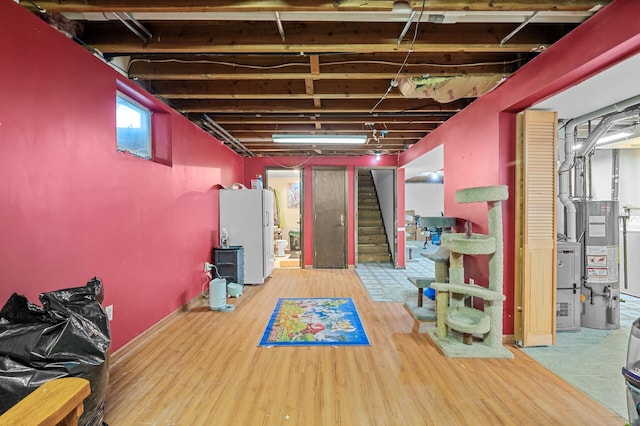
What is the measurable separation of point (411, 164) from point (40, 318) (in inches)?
221

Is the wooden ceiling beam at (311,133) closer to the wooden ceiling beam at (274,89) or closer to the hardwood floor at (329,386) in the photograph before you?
the wooden ceiling beam at (274,89)

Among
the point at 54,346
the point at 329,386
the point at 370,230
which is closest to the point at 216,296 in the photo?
the point at 329,386

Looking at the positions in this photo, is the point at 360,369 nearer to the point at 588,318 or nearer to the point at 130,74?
the point at 588,318

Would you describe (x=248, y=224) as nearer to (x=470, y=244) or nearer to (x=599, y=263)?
(x=470, y=244)

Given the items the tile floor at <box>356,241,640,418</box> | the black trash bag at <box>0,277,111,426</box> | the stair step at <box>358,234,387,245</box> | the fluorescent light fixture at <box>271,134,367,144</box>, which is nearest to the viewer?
the black trash bag at <box>0,277,111,426</box>

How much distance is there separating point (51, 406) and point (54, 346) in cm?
56

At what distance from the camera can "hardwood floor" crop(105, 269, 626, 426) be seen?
1.80 m

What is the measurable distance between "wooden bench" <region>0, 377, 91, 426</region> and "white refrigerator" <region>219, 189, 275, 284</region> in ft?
12.6

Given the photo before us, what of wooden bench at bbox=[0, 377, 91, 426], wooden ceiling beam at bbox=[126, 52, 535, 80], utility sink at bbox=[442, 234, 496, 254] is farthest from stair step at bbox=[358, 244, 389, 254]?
wooden bench at bbox=[0, 377, 91, 426]

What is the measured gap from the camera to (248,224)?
4.84m

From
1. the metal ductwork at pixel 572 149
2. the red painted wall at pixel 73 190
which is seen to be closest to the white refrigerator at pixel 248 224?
the red painted wall at pixel 73 190

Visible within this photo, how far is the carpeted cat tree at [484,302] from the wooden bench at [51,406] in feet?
8.40

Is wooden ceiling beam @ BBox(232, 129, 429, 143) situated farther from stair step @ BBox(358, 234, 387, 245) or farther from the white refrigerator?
stair step @ BBox(358, 234, 387, 245)

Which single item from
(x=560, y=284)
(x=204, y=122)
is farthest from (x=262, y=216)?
(x=560, y=284)
